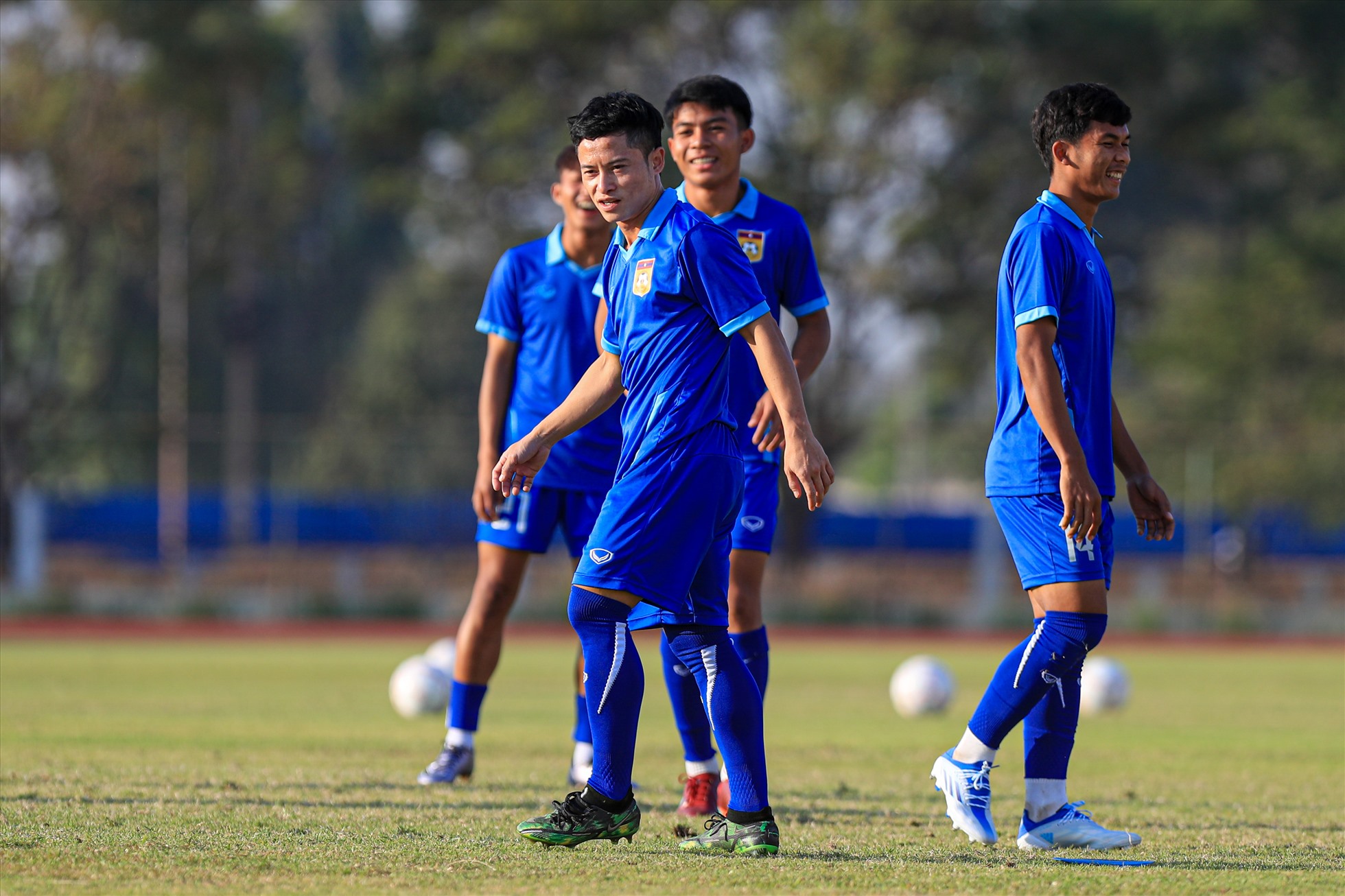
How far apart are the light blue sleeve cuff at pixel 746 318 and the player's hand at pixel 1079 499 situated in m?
1.06

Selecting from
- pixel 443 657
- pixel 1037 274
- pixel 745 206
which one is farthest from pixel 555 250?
pixel 443 657

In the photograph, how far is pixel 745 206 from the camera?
648cm

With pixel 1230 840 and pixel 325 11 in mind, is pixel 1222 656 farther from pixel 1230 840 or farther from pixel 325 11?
pixel 325 11

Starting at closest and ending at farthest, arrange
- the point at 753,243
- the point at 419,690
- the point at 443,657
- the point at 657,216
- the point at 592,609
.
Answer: the point at 592,609
the point at 657,216
the point at 753,243
the point at 419,690
the point at 443,657

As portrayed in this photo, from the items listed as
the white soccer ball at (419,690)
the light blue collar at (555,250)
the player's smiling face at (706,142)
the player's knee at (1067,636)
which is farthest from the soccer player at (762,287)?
the white soccer ball at (419,690)

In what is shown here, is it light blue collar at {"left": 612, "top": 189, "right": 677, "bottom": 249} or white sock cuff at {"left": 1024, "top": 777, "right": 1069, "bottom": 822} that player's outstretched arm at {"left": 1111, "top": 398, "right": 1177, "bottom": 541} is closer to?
white sock cuff at {"left": 1024, "top": 777, "right": 1069, "bottom": 822}

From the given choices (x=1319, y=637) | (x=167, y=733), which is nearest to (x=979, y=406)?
(x=1319, y=637)

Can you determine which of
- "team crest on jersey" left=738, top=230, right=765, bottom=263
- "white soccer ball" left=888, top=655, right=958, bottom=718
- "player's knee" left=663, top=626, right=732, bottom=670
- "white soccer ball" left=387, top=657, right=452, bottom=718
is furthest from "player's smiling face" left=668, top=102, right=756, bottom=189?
"white soccer ball" left=888, top=655, right=958, bottom=718

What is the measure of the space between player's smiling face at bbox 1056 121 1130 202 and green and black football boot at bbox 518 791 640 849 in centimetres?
256

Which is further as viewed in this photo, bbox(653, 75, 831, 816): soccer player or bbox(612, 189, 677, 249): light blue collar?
bbox(653, 75, 831, 816): soccer player

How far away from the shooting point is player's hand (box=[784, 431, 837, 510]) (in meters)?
4.62

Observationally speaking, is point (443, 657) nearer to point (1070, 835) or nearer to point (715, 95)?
point (715, 95)

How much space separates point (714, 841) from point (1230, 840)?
189 cm

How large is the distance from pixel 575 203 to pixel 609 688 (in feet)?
8.90
